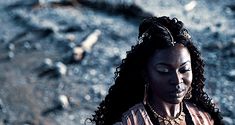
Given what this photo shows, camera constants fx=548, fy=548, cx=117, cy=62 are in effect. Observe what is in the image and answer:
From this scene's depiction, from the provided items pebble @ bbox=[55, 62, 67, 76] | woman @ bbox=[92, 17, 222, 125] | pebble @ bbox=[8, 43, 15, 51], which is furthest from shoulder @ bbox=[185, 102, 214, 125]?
pebble @ bbox=[8, 43, 15, 51]

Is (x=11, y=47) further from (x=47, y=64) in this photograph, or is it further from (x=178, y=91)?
(x=178, y=91)

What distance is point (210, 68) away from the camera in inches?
333

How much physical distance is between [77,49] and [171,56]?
5355 millimetres

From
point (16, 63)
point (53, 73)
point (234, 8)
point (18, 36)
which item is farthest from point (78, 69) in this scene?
point (234, 8)

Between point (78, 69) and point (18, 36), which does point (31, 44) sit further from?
point (78, 69)

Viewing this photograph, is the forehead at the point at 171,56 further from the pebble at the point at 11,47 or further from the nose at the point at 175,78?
the pebble at the point at 11,47

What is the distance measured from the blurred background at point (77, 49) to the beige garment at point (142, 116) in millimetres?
3317

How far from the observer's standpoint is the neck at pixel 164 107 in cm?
382

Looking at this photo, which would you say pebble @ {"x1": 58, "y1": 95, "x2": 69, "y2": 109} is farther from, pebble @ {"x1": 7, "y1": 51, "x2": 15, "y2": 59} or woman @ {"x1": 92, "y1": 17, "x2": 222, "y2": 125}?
woman @ {"x1": 92, "y1": 17, "x2": 222, "y2": 125}

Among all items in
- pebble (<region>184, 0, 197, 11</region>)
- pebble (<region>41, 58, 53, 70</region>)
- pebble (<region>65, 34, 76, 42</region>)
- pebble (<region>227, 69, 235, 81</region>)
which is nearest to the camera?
pebble (<region>227, 69, 235, 81</region>)

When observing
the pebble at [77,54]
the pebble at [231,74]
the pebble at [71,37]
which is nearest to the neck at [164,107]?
the pebble at [231,74]

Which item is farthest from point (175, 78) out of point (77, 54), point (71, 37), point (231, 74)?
point (71, 37)

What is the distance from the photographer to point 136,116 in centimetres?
382

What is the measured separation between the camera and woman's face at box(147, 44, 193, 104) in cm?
360
